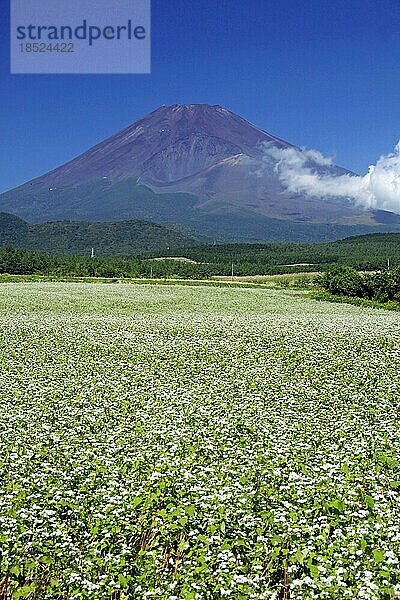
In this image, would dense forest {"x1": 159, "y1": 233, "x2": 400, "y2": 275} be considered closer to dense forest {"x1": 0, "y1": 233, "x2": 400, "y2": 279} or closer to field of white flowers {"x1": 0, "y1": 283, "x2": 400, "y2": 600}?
dense forest {"x1": 0, "y1": 233, "x2": 400, "y2": 279}

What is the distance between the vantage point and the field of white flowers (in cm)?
636

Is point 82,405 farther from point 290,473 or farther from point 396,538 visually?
point 396,538

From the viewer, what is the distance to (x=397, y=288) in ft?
152

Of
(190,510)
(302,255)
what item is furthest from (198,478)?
(302,255)

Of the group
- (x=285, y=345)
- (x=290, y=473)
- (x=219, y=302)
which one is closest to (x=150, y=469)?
(x=290, y=473)

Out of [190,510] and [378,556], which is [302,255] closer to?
[190,510]

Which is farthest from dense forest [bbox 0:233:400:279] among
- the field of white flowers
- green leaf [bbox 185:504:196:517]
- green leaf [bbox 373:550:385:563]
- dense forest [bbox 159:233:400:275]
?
green leaf [bbox 373:550:385:563]

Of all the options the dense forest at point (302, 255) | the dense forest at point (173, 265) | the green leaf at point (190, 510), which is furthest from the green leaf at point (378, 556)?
the dense forest at point (302, 255)

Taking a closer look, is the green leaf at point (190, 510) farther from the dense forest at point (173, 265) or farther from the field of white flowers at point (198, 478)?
the dense forest at point (173, 265)

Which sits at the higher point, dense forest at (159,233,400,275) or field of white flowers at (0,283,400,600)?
dense forest at (159,233,400,275)

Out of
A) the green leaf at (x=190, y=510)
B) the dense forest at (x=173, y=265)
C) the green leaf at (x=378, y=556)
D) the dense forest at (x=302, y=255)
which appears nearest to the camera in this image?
the green leaf at (x=378, y=556)

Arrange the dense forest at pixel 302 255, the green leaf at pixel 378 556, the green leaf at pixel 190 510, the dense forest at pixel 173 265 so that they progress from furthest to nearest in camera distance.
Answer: the dense forest at pixel 302 255 < the dense forest at pixel 173 265 < the green leaf at pixel 190 510 < the green leaf at pixel 378 556

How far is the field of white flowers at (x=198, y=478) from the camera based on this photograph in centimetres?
636

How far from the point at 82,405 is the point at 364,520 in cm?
706
